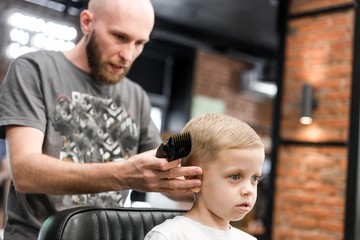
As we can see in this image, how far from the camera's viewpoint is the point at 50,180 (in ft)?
4.52

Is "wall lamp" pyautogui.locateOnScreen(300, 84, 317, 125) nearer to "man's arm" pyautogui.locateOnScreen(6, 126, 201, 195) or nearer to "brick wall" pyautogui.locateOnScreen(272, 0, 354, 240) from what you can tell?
"brick wall" pyautogui.locateOnScreen(272, 0, 354, 240)

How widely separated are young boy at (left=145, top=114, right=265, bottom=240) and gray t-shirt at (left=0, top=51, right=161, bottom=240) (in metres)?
0.49

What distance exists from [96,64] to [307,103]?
3296mm

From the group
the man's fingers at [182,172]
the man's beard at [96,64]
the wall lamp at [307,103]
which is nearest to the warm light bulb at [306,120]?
the wall lamp at [307,103]

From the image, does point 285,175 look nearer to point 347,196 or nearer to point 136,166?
point 347,196

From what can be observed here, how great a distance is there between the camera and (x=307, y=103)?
464cm

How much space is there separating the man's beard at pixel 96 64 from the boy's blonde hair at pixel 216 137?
0.51m

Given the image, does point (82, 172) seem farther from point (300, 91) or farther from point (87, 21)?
point (300, 91)

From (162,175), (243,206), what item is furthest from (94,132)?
(243,206)

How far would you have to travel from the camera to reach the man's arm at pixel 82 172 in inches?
48.5

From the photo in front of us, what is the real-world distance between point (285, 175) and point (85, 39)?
11.5 ft

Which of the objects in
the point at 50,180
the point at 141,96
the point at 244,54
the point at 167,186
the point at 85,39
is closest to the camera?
the point at 167,186

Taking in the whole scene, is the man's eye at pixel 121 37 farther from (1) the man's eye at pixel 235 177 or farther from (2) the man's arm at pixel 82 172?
(1) the man's eye at pixel 235 177

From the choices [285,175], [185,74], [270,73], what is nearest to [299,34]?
[285,175]
